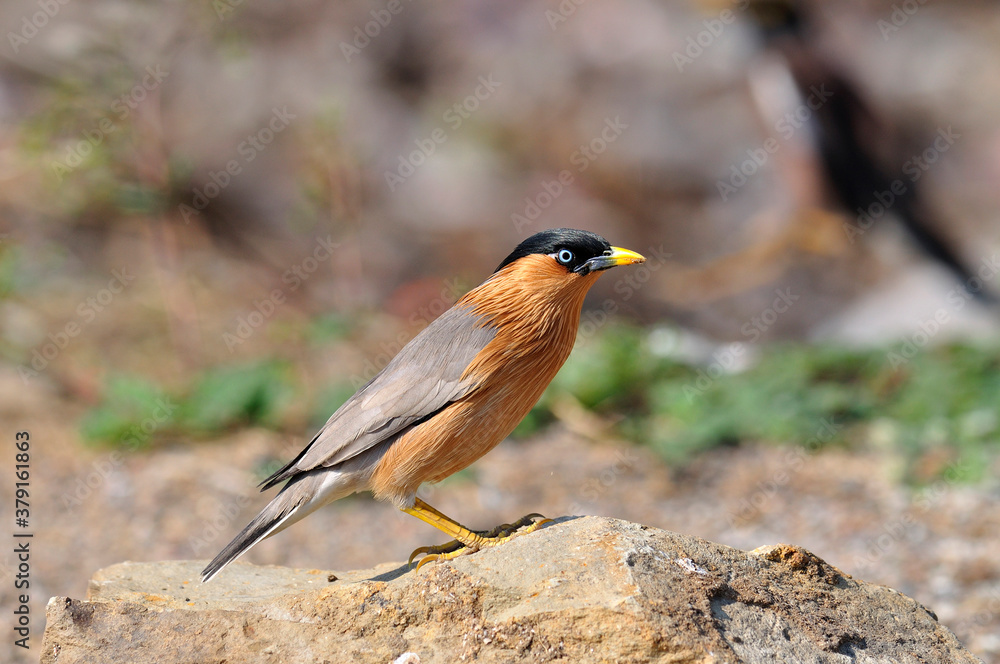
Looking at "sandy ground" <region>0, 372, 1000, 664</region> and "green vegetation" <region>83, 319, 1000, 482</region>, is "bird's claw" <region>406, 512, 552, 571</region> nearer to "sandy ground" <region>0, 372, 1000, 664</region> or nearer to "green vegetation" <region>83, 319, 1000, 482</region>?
"sandy ground" <region>0, 372, 1000, 664</region>

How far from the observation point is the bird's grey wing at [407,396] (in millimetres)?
4746

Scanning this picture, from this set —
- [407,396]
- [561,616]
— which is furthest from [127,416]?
[561,616]

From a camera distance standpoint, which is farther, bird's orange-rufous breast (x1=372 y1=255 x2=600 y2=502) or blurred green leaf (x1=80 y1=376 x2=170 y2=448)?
blurred green leaf (x1=80 y1=376 x2=170 y2=448)

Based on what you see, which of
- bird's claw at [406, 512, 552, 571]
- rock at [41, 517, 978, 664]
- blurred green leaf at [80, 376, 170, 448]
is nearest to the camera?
rock at [41, 517, 978, 664]

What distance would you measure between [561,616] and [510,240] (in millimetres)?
9404

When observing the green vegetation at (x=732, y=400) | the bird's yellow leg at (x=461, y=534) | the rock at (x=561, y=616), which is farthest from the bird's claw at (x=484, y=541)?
the green vegetation at (x=732, y=400)

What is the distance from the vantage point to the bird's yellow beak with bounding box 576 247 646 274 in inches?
187

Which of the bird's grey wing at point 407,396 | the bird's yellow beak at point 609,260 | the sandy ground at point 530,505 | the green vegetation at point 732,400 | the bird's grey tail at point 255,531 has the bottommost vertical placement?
the sandy ground at point 530,505

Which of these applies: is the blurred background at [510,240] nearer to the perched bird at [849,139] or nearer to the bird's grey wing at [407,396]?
the perched bird at [849,139]

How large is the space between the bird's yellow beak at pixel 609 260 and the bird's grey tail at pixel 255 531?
197 cm

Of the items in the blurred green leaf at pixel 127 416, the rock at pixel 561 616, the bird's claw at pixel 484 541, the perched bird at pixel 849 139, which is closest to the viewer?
the rock at pixel 561 616

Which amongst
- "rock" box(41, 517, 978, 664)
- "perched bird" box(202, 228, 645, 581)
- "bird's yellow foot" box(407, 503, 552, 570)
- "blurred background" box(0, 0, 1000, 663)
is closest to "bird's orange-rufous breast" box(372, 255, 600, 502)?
"perched bird" box(202, 228, 645, 581)

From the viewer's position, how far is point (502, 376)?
4.67 m

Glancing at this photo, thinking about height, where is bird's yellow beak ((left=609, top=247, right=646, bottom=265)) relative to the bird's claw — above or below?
above
